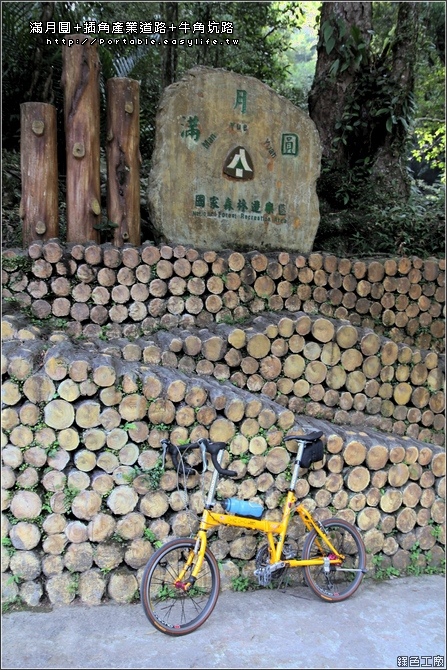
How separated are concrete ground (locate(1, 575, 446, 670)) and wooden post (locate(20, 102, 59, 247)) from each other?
9.12 feet

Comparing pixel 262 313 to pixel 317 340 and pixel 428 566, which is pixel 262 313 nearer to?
pixel 317 340

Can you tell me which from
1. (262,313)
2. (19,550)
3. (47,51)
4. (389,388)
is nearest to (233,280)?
(262,313)

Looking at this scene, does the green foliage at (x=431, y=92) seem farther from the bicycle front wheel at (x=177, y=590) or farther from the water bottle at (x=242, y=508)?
the bicycle front wheel at (x=177, y=590)

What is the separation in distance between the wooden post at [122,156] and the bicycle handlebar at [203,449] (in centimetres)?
189

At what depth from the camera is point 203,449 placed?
10.6ft

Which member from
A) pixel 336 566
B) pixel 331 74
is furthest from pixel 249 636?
pixel 331 74

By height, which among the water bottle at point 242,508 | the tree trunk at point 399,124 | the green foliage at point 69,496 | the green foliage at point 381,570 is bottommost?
the green foliage at point 381,570

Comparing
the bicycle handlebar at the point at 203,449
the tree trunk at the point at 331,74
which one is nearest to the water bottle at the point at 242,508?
the bicycle handlebar at the point at 203,449

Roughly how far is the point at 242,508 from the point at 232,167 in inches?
116

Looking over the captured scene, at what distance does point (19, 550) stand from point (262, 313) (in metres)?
2.53

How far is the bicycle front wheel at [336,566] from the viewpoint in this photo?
11.7 ft

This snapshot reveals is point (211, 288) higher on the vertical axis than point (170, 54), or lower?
lower

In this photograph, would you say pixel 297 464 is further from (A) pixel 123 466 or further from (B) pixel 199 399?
(A) pixel 123 466

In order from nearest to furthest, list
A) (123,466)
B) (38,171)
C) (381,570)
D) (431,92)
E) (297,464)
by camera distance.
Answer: (123,466), (297,464), (381,570), (38,171), (431,92)
